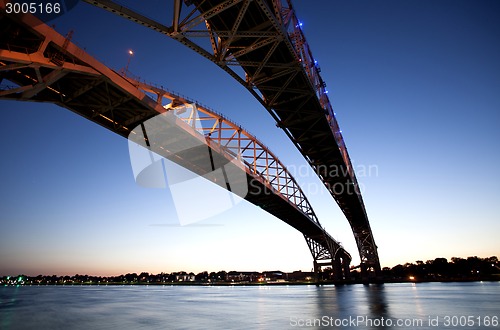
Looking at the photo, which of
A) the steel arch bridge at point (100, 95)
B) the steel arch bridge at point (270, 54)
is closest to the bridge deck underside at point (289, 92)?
the steel arch bridge at point (270, 54)

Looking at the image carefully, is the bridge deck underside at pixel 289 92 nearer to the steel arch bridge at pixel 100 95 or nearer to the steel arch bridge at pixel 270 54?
the steel arch bridge at pixel 270 54

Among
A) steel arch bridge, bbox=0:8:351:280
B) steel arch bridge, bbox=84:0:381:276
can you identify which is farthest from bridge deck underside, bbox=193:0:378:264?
steel arch bridge, bbox=0:8:351:280

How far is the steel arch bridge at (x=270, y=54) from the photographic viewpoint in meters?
9.06

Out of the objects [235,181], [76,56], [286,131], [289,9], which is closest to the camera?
[76,56]

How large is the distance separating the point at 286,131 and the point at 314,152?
16.2ft

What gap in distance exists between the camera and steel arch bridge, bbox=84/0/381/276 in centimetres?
906

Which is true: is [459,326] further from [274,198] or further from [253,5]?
[274,198]

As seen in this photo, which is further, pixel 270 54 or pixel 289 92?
pixel 289 92

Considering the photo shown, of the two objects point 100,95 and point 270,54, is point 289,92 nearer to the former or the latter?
point 270,54

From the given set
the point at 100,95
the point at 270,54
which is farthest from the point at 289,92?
the point at 100,95

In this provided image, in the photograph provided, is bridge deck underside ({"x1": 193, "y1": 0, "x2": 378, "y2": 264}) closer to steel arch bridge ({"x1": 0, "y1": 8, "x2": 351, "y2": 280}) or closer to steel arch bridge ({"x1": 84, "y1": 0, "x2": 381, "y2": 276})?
steel arch bridge ({"x1": 84, "y1": 0, "x2": 381, "y2": 276})

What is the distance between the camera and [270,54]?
11.2 meters

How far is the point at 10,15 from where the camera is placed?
9117mm

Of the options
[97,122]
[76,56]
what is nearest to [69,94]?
[97,122]
